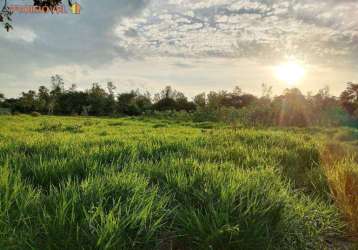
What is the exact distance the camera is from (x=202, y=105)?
3800cm

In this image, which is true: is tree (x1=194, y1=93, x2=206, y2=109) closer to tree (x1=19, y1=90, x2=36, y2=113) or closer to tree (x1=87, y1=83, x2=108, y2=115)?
tree (x1=87, y1=83, x2=108, y2=115)

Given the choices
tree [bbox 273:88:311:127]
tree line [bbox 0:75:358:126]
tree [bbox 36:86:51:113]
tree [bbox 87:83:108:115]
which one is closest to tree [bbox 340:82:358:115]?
tree line [bbox 0:75:358:126]

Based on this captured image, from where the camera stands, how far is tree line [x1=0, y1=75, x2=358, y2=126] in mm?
22578

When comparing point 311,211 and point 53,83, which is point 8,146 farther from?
point 53,83

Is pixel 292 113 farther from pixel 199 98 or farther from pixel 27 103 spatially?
pixel 27 103

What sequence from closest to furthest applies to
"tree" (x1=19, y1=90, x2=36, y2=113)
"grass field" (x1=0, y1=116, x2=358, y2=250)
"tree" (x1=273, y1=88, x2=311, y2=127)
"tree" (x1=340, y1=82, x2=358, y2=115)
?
"grass field" (x1=0, y1=116, x2=358, y2=250)
"tree" (x1=273, y1=88, x2=311, y2=127)
"tree" (x1=340, y1=82, x2=358, y2=115)
"tree" (x1=19, y1=90, x2=36, y2=113)

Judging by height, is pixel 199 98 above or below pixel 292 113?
above

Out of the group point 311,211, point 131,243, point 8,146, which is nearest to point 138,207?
point 131,243

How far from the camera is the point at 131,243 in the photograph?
1990 mm

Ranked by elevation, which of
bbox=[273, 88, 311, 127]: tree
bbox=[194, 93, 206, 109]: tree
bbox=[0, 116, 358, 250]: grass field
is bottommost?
bbox=[0, 116, 358, 250]: grass field

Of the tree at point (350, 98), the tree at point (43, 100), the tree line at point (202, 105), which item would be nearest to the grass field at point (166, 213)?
the tree line at point (202, 105)

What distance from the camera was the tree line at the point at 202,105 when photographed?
22578mm

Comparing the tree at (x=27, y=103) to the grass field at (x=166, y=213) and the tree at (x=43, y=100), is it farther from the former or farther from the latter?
the grass field at (x=166, y=213)

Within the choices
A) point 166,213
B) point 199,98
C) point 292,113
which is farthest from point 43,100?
point 166,213
